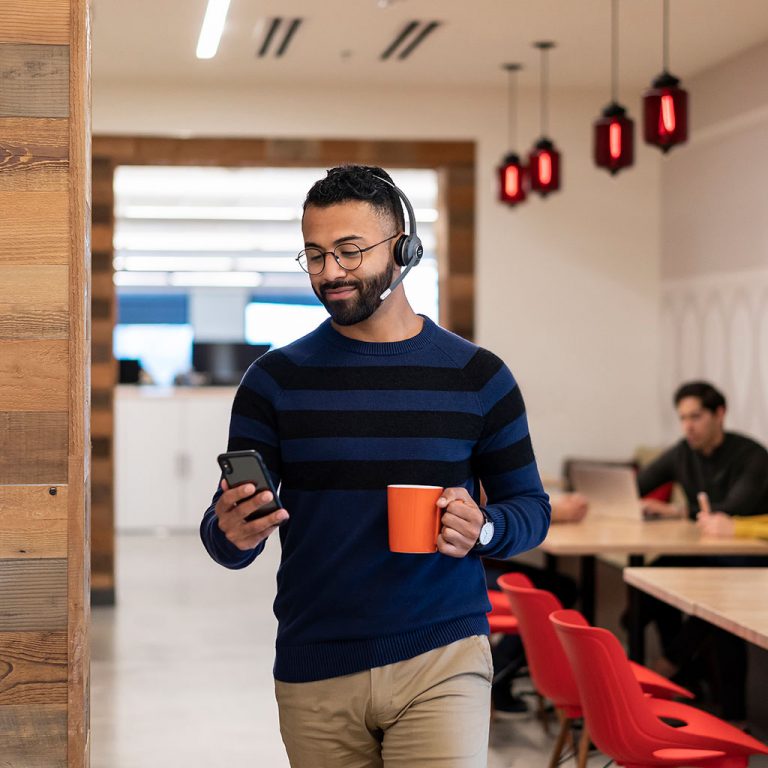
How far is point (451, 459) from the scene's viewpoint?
2.04 meters

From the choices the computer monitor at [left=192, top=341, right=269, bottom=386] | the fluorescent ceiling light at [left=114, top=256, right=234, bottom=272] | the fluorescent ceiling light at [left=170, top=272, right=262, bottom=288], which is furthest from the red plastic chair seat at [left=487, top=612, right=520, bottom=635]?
the fluorescent ceiling light at [left=170, top=272, right=262, bottom=288]

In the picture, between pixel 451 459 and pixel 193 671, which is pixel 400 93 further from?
pixel 451 459

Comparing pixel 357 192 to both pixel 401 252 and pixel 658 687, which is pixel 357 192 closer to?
pixel 401 252

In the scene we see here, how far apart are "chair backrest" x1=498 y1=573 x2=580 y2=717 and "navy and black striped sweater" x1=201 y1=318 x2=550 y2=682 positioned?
1.71m

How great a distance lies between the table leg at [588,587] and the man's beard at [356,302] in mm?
3696

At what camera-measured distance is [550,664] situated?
3.75 meters

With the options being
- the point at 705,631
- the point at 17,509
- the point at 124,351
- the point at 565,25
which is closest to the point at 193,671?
the point at 705,631

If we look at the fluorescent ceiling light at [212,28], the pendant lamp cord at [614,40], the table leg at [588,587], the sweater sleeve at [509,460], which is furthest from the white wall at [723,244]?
the sweater sleeve at [509,460]

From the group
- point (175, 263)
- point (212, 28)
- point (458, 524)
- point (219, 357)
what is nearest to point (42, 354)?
point (458, 524)

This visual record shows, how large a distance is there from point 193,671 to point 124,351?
1219 cm

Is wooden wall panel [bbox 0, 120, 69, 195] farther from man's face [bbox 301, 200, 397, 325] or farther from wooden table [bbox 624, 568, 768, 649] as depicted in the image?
wooden table [bbox 624, 568, 768, 649]

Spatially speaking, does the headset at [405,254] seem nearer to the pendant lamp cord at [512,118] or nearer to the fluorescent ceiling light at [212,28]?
the fluorescent ceiling light at [212,28]

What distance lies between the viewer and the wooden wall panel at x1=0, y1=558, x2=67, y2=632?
1.92 m

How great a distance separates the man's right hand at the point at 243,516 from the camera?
1.84 meters
